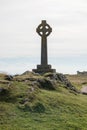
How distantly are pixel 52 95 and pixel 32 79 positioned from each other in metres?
3.30

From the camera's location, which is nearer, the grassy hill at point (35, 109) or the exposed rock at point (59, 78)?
the grassy hill at point (35, 109)

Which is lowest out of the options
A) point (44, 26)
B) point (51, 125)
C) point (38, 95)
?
point (51, 125)

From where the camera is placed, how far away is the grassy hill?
1688cm

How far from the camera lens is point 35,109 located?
18.8 metres

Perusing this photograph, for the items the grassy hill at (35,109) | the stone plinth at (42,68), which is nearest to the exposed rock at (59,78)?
the stone plinth at (42,68)

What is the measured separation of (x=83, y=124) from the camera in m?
17.8

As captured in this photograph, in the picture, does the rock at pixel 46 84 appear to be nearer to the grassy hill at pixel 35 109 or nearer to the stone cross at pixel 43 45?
the grassy hill at pixel 35 109

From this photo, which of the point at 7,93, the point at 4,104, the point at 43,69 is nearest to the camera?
the point at 4,104

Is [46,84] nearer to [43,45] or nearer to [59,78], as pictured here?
[59,78]

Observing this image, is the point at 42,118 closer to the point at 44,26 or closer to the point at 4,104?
the point at 4,104

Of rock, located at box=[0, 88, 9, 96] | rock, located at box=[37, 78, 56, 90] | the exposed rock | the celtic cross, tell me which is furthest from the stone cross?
rock, located at box=[0, 88, 9, 96]

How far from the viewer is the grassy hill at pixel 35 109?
16.9 meters

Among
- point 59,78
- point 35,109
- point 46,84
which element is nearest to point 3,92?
point 35,109

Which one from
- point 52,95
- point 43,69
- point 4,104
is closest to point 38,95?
point 52,95
